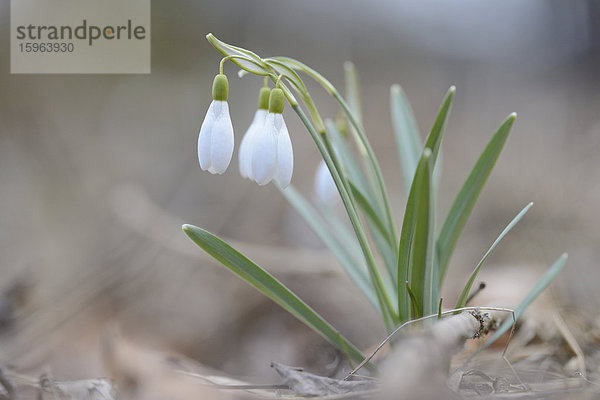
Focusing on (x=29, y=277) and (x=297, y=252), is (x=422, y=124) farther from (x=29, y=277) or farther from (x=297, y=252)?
(x=29, y=277)

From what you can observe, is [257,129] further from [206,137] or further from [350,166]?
[350,166]

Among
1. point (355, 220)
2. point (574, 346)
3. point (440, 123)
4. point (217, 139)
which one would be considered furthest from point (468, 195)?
point (217, 139)

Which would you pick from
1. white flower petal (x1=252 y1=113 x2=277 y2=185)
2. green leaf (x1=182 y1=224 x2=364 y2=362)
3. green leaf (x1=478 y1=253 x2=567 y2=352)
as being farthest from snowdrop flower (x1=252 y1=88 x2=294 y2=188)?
green leaf (x1=478 y1=253 x2=567 y2=352)

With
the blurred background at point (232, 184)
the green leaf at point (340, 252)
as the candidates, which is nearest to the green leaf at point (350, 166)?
the green leaf at point (340, 252)

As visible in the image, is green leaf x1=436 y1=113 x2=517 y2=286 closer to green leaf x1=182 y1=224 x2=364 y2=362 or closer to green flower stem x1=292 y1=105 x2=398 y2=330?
green flower stem x1=292 y1=105 x2=398 y2=330

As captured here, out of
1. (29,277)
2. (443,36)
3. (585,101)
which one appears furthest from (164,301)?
A: (443,36)
